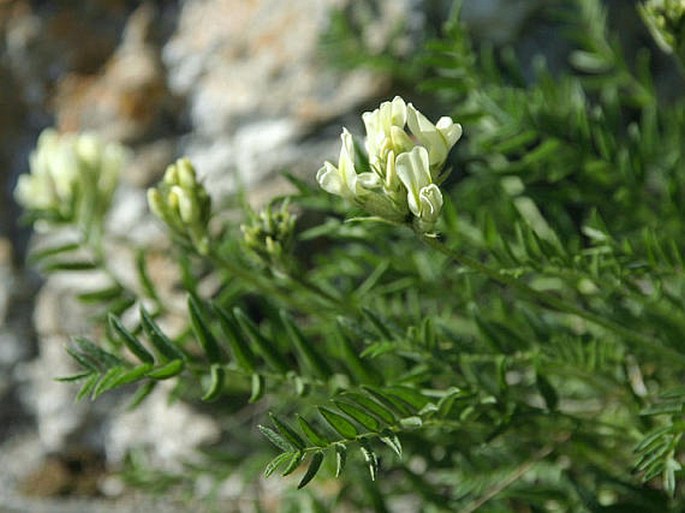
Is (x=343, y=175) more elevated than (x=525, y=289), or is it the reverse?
(x=343, y=175)

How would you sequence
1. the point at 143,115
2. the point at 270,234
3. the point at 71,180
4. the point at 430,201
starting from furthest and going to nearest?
the point at 143,115, the point at 71,180, the point at 270,234, the point at 430,201

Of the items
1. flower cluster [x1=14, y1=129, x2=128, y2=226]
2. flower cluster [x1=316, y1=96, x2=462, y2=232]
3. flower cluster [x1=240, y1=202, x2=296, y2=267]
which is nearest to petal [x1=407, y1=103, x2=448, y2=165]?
flower cluster [x1=316, y1=96, x2=462, y2=232]

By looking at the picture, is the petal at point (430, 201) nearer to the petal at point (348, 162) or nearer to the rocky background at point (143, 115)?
the petal at point (348, 162)

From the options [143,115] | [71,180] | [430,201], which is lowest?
[143,115]

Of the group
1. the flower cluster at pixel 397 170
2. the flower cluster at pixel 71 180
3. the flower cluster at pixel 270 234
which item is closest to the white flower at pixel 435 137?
the flower cluster at pixel 397 170

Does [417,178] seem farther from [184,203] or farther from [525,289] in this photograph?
[184,203]

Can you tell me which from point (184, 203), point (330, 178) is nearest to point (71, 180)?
point (184, 203)

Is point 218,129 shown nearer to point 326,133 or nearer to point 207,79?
point 207,79

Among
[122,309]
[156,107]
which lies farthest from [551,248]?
[156,107]

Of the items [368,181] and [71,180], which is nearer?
[368,181]
